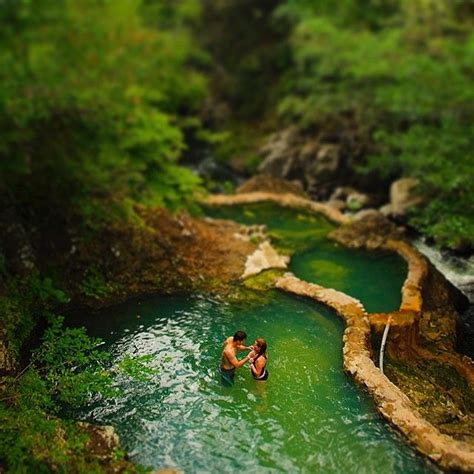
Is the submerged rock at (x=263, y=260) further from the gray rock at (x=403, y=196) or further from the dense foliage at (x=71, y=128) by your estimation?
the gray rock at (x=403, y=196)

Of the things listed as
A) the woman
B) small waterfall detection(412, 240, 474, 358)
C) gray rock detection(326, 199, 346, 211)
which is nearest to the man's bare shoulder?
the woman

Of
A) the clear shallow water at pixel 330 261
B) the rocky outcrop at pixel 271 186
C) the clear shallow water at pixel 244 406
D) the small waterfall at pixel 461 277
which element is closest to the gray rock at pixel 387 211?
the small waterfall at pixel 461 277

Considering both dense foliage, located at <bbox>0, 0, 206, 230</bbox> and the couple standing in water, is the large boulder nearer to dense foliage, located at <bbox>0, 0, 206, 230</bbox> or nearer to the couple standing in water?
dense foliage, located at <bbox>0, 0, 206, 230</bbox>

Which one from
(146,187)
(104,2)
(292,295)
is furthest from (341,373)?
(104,2)

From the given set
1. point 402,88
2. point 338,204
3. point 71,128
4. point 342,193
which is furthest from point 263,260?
point 402,88

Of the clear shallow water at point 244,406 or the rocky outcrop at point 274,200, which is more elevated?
the clear shallow water at point 244,406

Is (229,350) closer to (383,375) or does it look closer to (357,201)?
(383,375)

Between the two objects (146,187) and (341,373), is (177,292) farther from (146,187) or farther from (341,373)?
(341,373)
